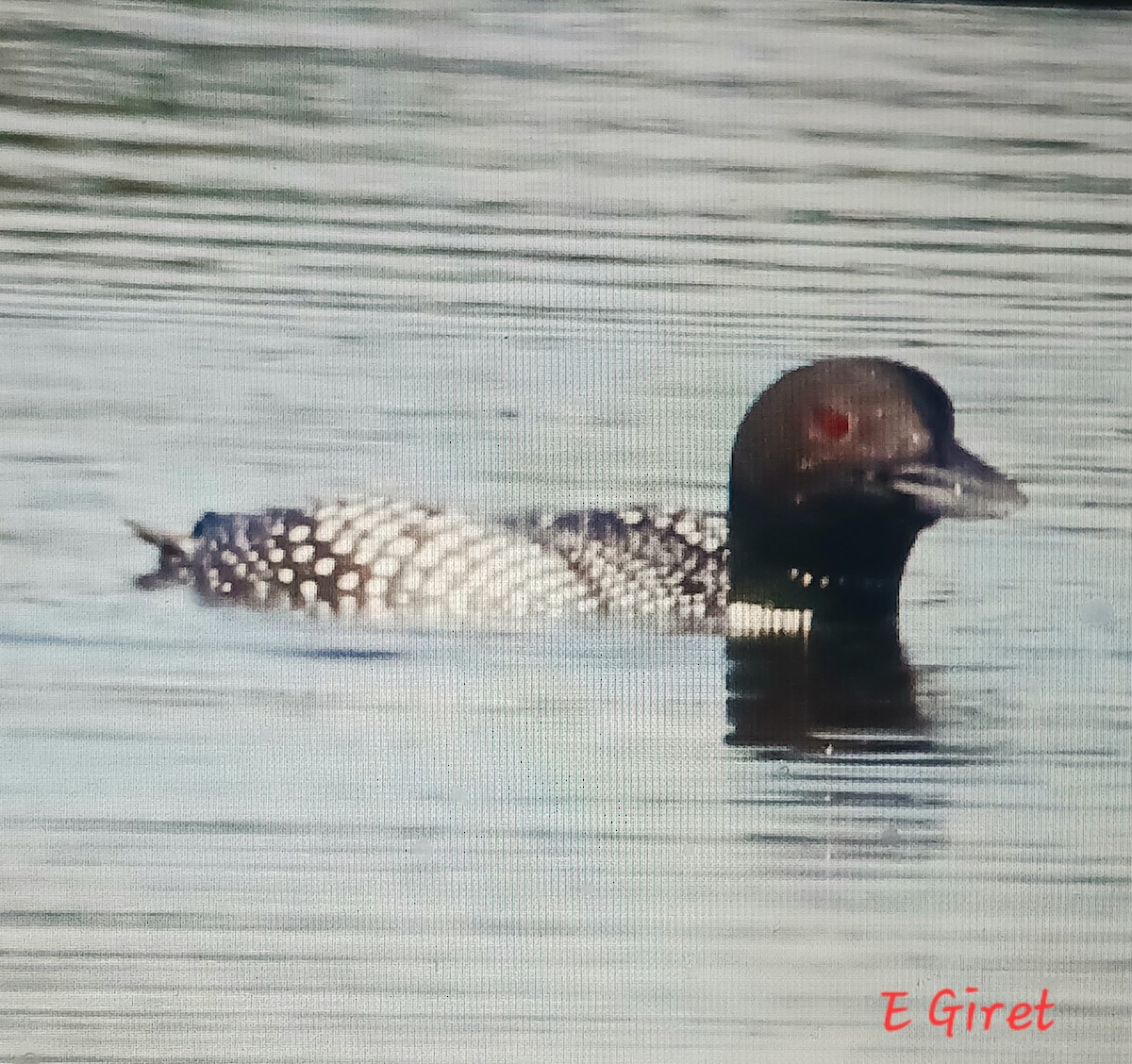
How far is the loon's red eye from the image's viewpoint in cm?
80

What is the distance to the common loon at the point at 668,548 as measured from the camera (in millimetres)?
744

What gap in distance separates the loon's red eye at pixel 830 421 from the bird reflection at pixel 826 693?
0.50ft

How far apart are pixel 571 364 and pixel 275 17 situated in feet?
1.07

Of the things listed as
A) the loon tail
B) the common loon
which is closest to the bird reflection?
the common loon

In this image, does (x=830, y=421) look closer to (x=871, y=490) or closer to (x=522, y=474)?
(x=871, y=490)

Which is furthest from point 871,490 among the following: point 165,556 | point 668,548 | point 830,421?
point 165,556

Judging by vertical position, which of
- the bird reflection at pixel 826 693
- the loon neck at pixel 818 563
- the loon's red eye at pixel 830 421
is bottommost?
the bird reflection at pixel 826 693

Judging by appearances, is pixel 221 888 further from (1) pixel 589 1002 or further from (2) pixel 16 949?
(1) pixel 589 1002

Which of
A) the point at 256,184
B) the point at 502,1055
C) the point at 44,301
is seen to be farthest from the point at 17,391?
the point at 502,1055

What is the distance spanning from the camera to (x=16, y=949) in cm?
78

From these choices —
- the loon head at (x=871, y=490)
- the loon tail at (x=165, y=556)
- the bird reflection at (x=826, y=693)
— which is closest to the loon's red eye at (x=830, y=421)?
the loon head at (x=871, y=490)

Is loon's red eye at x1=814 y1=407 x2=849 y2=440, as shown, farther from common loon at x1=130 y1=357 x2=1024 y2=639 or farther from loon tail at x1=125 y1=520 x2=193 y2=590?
loon tail at x1=125 y1=520 x2=193 y2=590

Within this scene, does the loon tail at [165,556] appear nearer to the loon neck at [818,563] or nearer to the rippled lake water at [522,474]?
the rippled lake water at [522,474]

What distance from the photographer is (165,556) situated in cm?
75
